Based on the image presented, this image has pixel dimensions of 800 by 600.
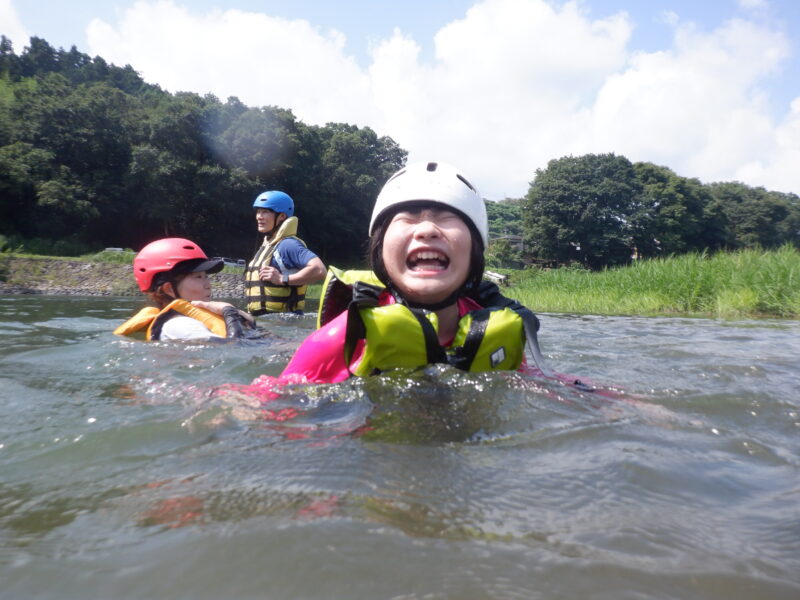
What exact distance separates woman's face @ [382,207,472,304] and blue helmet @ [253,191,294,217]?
4.00 m

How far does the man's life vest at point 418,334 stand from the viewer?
2596mm

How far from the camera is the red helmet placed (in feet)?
16.0

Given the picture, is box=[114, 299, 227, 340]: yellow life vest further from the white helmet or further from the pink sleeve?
the white helmet

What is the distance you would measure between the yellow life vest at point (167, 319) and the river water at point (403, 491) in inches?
60.8

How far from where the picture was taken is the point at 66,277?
2350cm

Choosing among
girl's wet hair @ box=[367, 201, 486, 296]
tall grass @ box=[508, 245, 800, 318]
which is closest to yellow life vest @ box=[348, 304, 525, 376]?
girl's wet hair @ box=[367, 201, 486, 296]

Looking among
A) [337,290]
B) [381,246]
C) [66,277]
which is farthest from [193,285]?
[66,277]

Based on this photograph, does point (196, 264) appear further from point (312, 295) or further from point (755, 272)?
point (312, 295)

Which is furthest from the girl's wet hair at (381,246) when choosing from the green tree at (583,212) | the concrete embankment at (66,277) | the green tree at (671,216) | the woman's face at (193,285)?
the green tree at (671,216)

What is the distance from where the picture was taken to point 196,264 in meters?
5.02

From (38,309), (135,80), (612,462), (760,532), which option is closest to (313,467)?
(612,462)

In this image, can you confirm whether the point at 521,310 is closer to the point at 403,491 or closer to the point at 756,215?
the point at 403,491

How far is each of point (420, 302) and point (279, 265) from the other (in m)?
3.80

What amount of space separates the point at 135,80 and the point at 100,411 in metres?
75.2
